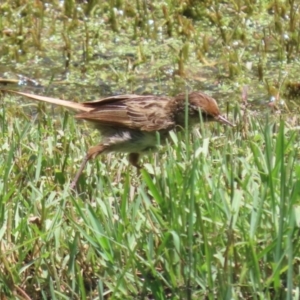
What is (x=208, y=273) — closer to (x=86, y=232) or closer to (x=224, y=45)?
(x=86, y=232)

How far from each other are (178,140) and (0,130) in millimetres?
1570

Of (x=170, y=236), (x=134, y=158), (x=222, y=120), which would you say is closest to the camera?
(x=170, y=236)

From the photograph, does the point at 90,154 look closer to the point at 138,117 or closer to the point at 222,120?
the point at 138,117

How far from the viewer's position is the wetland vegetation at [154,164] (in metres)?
4.39

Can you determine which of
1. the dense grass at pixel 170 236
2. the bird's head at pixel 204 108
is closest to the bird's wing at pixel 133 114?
the bird's head at pixel 204 108

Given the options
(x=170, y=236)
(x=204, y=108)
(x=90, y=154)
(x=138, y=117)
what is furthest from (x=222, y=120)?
(x=170, y=236)

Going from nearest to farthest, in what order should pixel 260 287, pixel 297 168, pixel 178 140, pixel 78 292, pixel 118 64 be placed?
1. pixel 260 287
2. pixel 78 292
3. pixel 297 168
4. pixel 178 140
5. pixel 118 64

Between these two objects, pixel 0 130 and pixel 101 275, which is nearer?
pixel 101 275

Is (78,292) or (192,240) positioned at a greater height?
(192,240)

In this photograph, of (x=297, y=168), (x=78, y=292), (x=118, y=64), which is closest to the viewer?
(x=78, y=292)

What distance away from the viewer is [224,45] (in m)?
9.06

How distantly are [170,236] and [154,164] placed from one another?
1467 millimetres

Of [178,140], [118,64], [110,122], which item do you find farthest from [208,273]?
[118,64]

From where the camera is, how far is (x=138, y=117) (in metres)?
6.70
